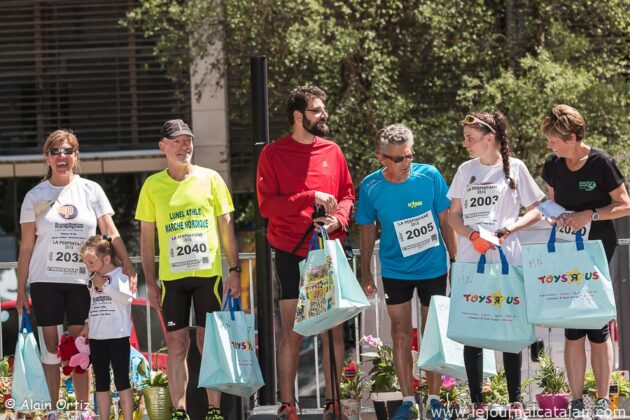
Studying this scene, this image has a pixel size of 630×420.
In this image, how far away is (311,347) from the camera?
12.9m

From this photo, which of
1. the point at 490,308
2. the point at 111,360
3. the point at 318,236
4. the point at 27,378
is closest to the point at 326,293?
the point at 318,236

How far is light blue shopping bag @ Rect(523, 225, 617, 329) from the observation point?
22.4 feet

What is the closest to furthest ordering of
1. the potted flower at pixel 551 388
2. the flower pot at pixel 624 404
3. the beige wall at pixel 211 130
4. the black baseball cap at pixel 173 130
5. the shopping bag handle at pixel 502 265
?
the shopping bag handle at pixel 502 265
the black baseball cap at pixel 173 130
the potted flower at pixel 551 388
the flower pot at pixel 624 404
the beige wall at pixel 211 130

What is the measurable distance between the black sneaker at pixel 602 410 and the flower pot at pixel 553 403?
40.9 inches

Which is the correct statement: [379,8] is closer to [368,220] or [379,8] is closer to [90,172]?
[90,172]

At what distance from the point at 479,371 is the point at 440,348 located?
314 mm

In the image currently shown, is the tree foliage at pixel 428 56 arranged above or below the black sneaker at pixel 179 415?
above

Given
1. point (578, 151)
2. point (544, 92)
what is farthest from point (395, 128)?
point (544, 92)

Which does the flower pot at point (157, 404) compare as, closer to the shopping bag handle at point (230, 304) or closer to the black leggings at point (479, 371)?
the shopping bag handle at point (230, 304)

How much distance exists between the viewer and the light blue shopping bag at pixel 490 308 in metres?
6.95

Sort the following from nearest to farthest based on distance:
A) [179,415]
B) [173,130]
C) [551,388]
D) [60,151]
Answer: [179,415], [173,130], [60,151], [551,388]

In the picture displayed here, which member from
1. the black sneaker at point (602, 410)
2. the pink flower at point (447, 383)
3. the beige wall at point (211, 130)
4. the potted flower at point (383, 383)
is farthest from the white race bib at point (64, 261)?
the beige wall at point (211, 130)

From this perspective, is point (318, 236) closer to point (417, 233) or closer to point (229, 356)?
point (417, 233)

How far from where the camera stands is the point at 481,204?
7215 mm
